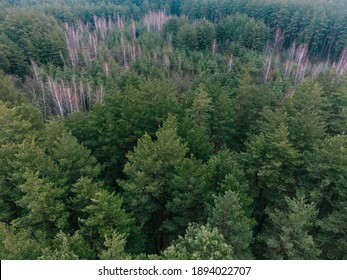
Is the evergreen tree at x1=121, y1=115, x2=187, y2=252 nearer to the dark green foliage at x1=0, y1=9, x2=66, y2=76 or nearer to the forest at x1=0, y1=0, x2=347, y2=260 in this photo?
the forest at x1=0, y1=0, x2=347, y2=260

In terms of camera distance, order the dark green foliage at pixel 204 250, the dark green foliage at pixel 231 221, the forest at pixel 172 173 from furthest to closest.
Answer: the forest at pixel 172 173
the dark green foliage at pixel 231 221
the dark green foliage at pixel 204 250

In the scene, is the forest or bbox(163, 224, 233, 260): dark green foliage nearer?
bbox(163, 224, 233, 260): dark green foliage

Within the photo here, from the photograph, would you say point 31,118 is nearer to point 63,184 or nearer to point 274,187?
point 63,184

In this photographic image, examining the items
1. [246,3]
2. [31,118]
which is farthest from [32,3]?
[31,118]

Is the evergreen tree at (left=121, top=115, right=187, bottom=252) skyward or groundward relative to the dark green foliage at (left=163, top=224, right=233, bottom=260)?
groundward

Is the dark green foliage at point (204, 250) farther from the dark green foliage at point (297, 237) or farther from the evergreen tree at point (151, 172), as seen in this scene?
the evergreen tree at point (151, 172)

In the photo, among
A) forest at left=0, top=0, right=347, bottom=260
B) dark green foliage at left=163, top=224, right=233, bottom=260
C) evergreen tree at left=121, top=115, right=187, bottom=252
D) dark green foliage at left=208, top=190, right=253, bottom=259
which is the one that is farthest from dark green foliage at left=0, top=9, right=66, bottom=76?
dark green foliage at left=163, top=224, right=233, bottom=260

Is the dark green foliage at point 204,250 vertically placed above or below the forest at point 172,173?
above

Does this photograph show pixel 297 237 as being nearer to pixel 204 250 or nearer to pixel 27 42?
pixel 204 250

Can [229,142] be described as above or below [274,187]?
below

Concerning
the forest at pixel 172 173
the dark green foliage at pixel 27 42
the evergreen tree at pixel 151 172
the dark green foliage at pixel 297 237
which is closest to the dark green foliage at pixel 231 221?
the forest at pixel 172 173

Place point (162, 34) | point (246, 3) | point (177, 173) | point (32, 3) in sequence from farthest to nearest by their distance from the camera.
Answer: point (32, 3)
point (246, 3)
point (162, 34)
point (177, 173)
